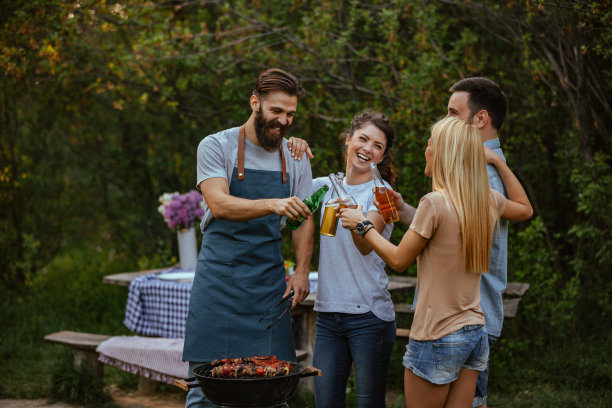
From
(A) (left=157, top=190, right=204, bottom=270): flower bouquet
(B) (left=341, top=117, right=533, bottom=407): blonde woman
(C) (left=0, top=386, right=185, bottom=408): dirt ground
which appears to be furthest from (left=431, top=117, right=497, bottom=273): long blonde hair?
(A) (left=157, top=190, right=204, bottom=270): flower bouquet

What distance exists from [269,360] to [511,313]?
100 inches

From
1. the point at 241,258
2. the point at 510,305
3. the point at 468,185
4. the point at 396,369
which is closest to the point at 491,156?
the point at 468,185

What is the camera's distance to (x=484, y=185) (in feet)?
8.73

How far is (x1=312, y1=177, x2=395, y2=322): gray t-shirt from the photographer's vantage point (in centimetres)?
316

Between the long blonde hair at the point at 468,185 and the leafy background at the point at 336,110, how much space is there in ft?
8.38

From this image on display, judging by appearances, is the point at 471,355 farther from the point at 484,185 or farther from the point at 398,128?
the point at 398,128

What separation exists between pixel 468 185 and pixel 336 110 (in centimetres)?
408

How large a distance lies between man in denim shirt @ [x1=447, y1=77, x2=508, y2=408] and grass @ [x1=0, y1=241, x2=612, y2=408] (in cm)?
211

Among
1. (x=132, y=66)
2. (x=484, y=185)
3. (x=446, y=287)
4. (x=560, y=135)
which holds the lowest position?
(x=446, y=287)

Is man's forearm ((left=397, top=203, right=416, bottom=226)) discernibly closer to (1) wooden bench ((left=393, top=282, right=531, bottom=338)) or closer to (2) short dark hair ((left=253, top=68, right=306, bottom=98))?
(2) short dark hair ((left=253, top=68, right=306, bottom=98))

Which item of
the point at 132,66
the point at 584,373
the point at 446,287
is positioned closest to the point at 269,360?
the point at 446,287

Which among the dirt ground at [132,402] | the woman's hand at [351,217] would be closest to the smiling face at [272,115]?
the woman's hand at [351,217]

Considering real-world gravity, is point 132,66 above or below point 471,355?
above

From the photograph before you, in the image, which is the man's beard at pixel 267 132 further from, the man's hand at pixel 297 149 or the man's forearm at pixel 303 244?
the man's forearm at pixel 303 244
